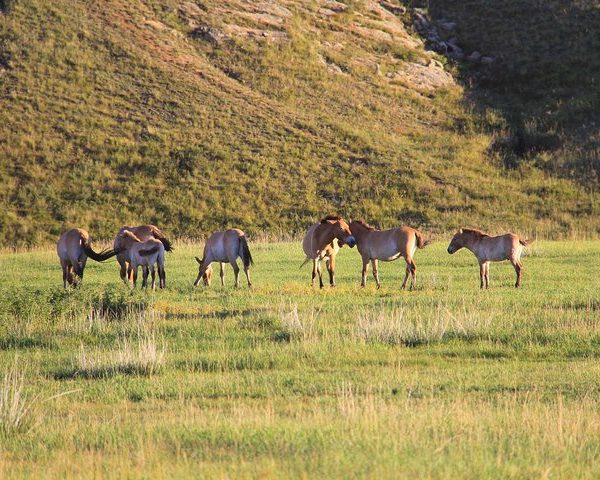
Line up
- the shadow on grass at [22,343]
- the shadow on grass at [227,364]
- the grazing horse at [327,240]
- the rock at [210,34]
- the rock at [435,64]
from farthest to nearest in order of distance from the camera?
the rock at [435,64]
the rock at [210,34]
the grazing horse at [327,240]
the shadow on grass at [22,343]
the shadow on grass at [227,364]

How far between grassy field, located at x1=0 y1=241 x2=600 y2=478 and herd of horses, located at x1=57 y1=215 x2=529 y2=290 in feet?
3.39

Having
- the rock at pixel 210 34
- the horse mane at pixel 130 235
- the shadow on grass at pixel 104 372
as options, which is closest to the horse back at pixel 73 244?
the horse mane at pixel 130 235

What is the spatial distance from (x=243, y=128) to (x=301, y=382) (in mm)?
49048

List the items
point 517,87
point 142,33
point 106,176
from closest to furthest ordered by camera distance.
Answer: point 106,176, point 142,33, point 517,87

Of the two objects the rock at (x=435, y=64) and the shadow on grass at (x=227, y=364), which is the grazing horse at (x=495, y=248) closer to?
the shadow on grass at (x=227, y=364)

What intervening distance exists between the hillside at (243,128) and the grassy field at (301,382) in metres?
29.0

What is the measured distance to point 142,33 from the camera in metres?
66.6

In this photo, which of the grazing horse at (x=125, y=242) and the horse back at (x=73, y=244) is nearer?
the grazing horse at (x=125, y=242)

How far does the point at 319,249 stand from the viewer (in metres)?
24.0

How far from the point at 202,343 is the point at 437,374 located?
13.1 ft

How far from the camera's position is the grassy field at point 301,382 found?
8156 millimetres

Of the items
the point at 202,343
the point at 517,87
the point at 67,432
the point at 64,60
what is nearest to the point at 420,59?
the point at 517,87

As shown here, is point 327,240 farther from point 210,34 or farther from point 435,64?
point 435,64

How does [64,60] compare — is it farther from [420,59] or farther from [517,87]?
[517,87]
